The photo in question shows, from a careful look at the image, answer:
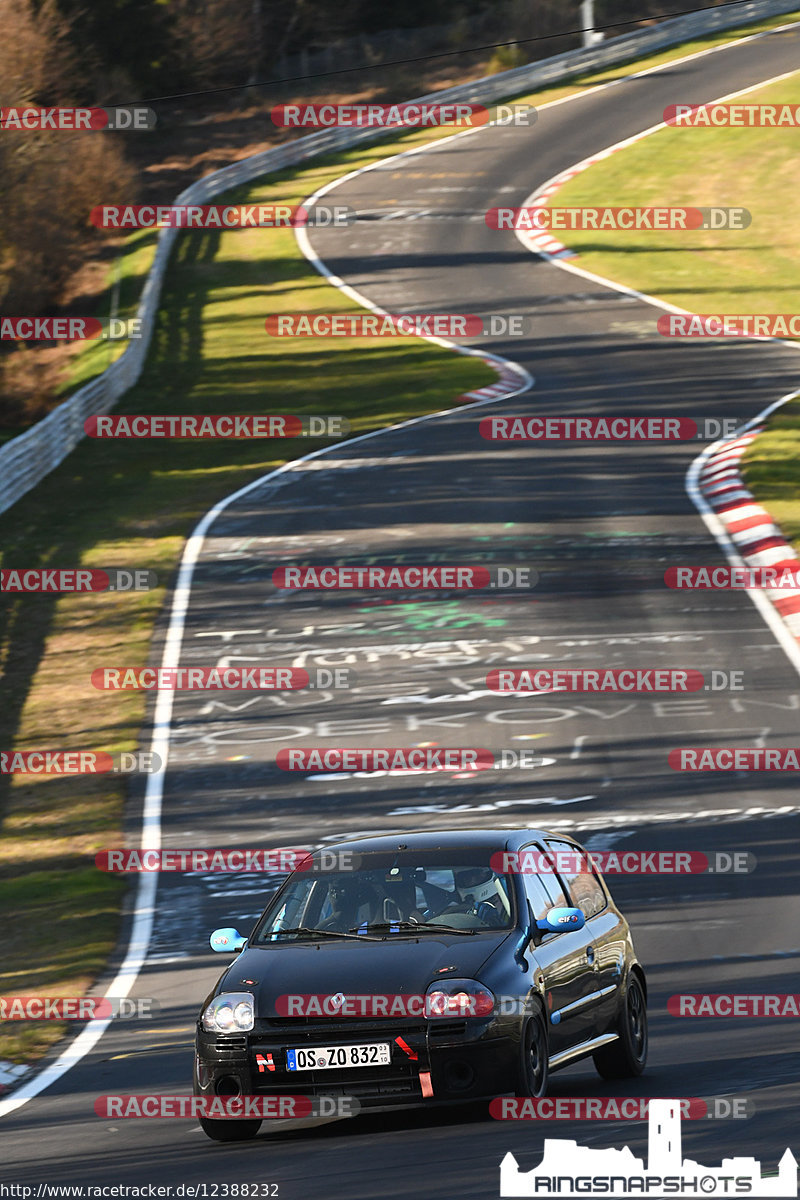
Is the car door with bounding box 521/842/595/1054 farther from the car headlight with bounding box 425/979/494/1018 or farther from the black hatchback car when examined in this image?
the car headlight with bounding box 425/979/494/1018

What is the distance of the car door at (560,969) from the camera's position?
8.80m

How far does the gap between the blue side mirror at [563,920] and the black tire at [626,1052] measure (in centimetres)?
85

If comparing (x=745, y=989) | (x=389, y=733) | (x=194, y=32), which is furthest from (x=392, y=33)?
(x=745, y=989)

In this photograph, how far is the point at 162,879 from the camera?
15.8 m

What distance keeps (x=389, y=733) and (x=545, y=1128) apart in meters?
10.7

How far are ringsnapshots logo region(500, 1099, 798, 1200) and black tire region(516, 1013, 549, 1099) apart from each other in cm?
78

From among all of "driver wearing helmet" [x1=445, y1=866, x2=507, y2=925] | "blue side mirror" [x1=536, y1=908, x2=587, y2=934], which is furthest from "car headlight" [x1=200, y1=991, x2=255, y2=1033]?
"blue side mirror" [x1=536, y1=908, x2=587, y2=934]

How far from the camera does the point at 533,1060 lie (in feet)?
27.6

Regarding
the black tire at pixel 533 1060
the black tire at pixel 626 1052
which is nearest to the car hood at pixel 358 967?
the black tire at pixel 533 1060

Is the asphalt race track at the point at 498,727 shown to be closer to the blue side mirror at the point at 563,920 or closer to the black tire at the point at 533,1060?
the black tire at the point at 533,1060

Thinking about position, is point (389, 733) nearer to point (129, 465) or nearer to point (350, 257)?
point (129, 465)

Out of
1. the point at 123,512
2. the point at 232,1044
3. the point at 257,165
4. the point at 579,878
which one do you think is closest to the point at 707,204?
the point at 257,165

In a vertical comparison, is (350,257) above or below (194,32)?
below

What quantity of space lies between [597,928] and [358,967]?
1.83m
